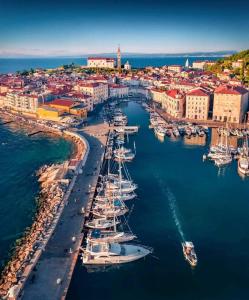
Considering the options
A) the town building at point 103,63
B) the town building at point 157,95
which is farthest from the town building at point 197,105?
the town building at point 103,63

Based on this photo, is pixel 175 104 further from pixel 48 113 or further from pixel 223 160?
pixel 223 160

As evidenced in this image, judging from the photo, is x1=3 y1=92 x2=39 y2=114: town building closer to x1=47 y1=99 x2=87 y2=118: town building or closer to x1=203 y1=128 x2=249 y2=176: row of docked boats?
x1=47 y1=99 x2=87 y2=118: town building

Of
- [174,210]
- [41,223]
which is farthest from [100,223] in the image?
[174,210]

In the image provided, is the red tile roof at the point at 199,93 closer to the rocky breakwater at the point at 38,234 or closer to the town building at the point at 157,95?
the town building at the point at 157,95

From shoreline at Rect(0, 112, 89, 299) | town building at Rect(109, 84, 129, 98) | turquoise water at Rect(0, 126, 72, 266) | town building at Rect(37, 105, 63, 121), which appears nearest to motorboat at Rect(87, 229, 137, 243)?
shoreline at Rect(0, 112, 89, 299)

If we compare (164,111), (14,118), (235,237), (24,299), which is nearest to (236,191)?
(235,237)

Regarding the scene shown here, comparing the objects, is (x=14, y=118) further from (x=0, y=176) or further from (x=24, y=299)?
(x=24, y=299)

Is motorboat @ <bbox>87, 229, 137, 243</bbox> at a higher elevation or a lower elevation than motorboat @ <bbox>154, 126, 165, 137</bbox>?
lower
